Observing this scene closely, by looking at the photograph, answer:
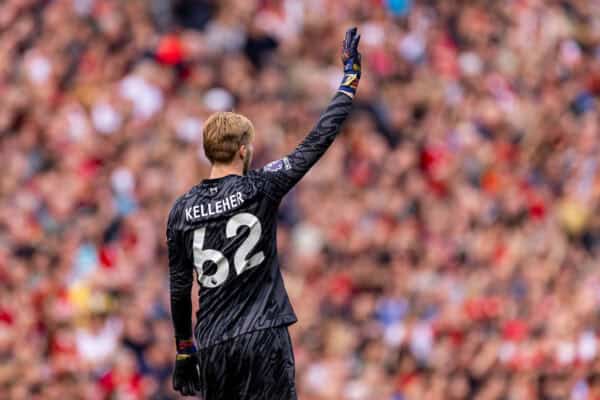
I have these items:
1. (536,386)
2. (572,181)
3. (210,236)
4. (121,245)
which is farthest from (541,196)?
(210,236)

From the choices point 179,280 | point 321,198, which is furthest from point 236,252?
point 321,198

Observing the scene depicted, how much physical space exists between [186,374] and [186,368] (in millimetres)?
31

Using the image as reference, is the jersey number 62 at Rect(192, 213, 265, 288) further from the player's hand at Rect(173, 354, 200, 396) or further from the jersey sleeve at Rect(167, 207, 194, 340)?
the player's hand at Rect(173, 354, 200, 396)

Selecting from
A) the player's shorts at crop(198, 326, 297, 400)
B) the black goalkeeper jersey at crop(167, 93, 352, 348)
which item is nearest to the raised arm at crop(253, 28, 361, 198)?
the black goalkeeper jersey at crop(167, 93, 352, 348)

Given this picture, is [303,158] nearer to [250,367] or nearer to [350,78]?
[350,78]

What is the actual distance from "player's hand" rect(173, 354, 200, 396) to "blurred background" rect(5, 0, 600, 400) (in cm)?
614

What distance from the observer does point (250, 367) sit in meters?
6.42

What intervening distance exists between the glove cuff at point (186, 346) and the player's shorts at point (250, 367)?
0.18 m

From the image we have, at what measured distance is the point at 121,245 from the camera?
14.4 meters

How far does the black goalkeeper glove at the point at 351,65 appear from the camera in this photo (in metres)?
6.44

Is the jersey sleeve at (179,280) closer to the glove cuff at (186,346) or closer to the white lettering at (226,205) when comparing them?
the glove cuff at (186,346)

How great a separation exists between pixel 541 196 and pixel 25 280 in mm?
7512

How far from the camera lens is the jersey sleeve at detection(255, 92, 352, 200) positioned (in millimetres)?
6305

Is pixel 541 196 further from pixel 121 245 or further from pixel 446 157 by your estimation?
pixel 121 245
